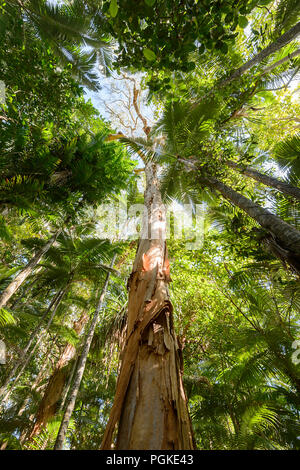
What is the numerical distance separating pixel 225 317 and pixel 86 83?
878cm

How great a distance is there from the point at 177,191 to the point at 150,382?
4886mm

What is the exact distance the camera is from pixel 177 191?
5445 millimetres

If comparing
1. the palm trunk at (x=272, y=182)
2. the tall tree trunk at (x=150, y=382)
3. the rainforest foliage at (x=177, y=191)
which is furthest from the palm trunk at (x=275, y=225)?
the tall tree trunk at (x=150, y=382)

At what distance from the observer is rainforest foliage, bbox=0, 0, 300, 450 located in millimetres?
2336

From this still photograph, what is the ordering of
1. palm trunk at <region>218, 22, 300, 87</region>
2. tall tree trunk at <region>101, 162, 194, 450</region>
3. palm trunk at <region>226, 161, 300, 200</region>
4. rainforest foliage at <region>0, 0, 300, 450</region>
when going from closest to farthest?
tall tree trunk at <region>101, 162, 194, 450</region> → rainforest foliage at <region>0, 0, 300, 450</region> → palm trunk at <region>226, 161, 300, 200</region> → palm trunk at <region>218, 22, 300, 87</region>

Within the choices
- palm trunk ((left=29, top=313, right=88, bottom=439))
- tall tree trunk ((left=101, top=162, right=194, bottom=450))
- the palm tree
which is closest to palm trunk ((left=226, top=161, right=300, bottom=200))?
tall tree trunk ((left=101, top=162, right=194, bottom=450))

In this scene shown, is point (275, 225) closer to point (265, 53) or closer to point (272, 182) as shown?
point (272, 182)

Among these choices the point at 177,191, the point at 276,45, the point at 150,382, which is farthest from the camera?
the point at 177,191

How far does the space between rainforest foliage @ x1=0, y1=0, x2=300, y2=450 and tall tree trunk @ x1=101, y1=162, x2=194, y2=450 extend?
114 mm

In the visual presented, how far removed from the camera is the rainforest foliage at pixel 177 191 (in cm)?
234

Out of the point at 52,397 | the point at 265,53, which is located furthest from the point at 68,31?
the point at 52,397

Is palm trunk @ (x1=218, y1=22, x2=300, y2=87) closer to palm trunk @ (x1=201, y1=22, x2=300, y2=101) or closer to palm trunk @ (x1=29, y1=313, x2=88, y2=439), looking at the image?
A: palm trunk @ (x1=201, y1=22, x2=300, y2=101)

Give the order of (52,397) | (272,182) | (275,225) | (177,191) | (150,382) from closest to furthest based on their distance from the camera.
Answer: (150,382) < (275,225) < (272,182) < (52,397) < (177,191)

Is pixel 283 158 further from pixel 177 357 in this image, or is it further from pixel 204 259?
pixel 177 357
